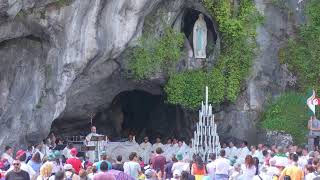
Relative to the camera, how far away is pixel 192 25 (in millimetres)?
27156

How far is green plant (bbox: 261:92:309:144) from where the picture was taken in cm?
2569

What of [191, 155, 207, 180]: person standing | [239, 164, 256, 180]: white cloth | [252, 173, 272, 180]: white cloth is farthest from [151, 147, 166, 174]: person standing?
[239, 164, 256, 180]: white cloth

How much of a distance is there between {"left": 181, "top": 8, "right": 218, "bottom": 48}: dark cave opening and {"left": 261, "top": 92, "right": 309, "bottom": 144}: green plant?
3.10 m

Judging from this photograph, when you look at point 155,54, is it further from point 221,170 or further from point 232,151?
point 221,170

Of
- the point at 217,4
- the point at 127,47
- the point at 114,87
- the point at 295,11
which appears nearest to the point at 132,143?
the point at 114,87

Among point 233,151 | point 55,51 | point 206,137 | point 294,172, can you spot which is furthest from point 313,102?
point 294,172

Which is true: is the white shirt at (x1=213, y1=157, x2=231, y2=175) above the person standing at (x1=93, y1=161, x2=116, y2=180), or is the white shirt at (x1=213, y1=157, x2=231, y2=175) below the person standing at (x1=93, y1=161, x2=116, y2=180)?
below

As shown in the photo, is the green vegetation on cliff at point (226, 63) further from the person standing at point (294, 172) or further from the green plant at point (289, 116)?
the person standing at point (294, 172)

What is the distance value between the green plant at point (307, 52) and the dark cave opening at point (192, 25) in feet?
8.30

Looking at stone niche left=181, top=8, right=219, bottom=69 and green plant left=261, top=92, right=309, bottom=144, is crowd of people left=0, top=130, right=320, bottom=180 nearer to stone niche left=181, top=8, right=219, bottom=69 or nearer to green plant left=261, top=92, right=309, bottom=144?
green plant left=261, top=92, right=309, bottom=144

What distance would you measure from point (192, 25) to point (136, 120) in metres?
5.55

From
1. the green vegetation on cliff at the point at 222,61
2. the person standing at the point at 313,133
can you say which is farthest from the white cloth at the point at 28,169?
the person standing at the point at 313,133

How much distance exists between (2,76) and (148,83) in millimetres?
6177

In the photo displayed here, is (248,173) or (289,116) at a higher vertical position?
(289,116)
